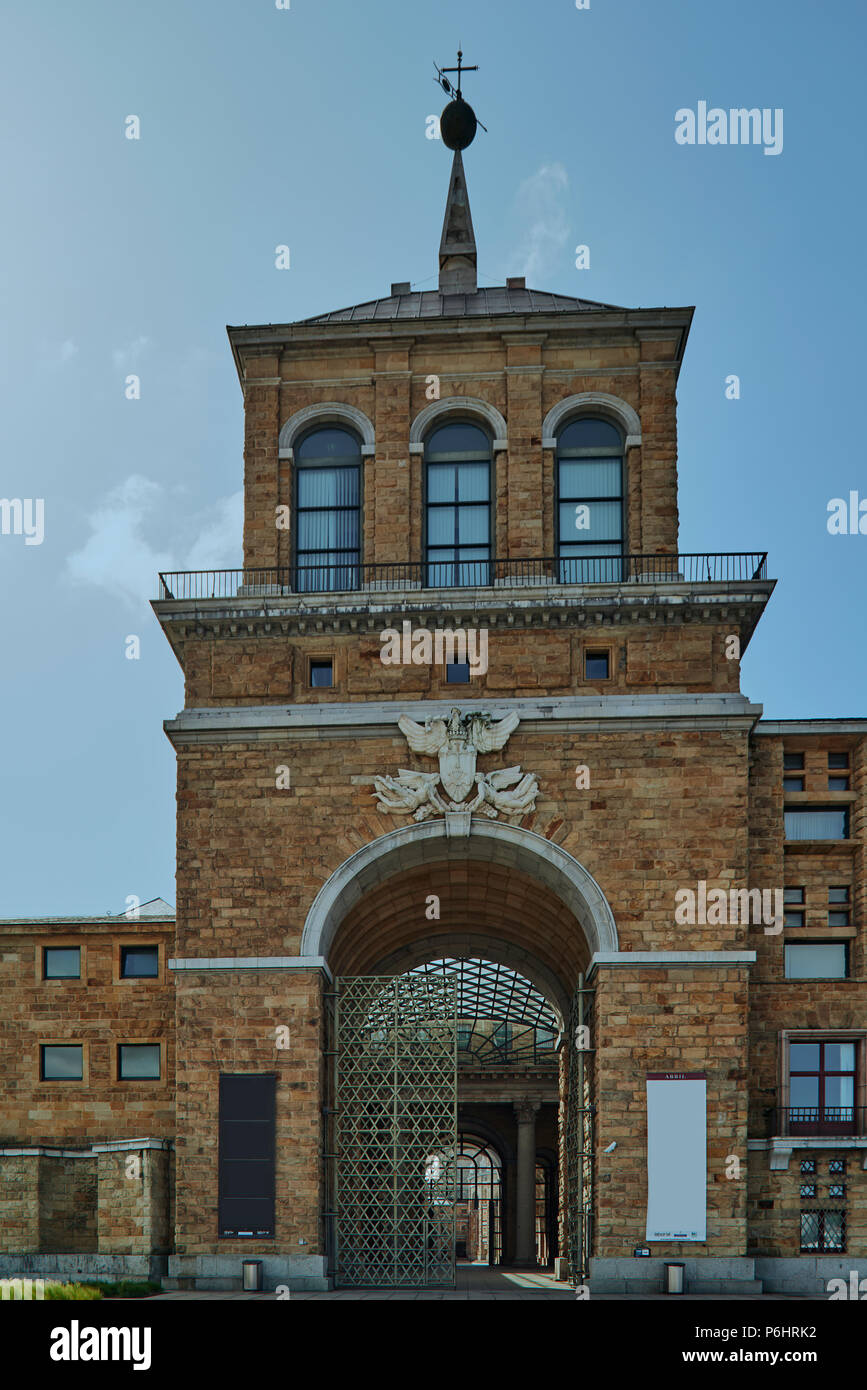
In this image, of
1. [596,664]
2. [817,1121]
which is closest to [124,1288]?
[817,1121]

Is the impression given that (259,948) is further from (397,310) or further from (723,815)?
(397,310)

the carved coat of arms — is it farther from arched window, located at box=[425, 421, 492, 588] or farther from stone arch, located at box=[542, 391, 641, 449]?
stone arch, located at box=[542, 391, 641, 449]

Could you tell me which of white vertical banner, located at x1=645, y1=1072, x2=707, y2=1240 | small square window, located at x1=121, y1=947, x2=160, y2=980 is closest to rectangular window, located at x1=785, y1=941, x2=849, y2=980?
white vertical banner, located at x1=645, y1=1072, x2=707, y2=1240

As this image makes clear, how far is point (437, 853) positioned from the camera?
122ft

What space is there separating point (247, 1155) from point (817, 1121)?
11962 millimetres

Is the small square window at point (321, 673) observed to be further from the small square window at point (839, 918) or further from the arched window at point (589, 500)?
the small square window at point (839, 918)

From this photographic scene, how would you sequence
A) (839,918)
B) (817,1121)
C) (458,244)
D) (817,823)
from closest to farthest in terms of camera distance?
(817,1121) → (839,918) → (817,823) → (458,244)

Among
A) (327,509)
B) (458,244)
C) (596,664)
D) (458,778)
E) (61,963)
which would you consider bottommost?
(61,963)

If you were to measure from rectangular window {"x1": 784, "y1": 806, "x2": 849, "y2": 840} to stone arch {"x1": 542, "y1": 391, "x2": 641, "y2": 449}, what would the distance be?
9182mm

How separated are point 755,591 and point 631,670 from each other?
313cm

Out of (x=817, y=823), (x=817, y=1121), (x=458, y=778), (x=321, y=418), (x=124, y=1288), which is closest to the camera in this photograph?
(x=124, y=1288)

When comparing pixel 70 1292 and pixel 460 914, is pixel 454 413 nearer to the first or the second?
pixel 460 914

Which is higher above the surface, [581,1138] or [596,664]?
[596,664]

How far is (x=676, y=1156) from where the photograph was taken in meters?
34.0
